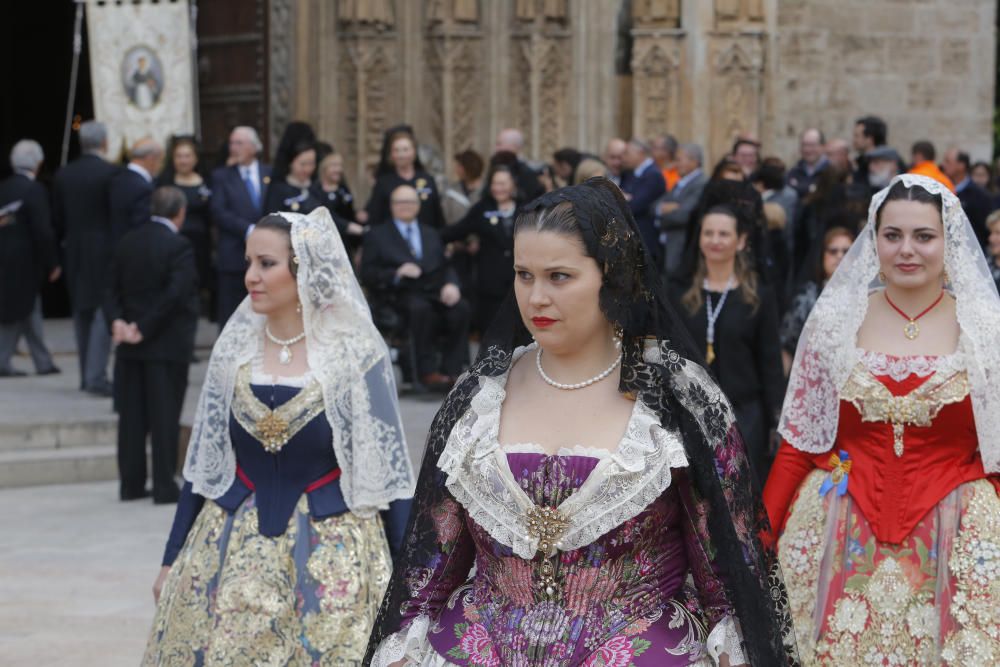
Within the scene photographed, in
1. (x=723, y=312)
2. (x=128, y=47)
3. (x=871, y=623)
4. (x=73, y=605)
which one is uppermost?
(x=128, y=47)

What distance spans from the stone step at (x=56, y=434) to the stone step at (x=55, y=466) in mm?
55

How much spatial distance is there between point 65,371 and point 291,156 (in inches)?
127

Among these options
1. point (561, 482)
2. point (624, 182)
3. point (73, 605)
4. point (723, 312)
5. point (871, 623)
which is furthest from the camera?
point (624, 182)

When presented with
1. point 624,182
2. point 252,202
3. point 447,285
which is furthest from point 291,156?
point 624,182

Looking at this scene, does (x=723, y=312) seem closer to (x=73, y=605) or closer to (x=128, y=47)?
(x=73, y=605)

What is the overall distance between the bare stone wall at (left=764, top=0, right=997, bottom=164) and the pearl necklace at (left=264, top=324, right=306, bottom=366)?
36.4ft

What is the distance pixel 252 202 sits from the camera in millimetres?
13141

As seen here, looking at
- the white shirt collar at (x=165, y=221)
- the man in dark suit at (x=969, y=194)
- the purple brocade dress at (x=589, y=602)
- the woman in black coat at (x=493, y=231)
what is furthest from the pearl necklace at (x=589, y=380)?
the man in dark suit at (x=969, y=194)

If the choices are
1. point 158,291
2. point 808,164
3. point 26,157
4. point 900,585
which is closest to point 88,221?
point 26,157

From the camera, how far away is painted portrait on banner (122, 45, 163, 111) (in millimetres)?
15305

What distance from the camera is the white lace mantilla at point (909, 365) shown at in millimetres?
5574

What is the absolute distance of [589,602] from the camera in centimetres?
368

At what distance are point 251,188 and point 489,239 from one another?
181cm

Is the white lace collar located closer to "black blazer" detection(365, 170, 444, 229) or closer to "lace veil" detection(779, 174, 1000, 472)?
"lace veil" detection(779, 174, 1000, 472)
